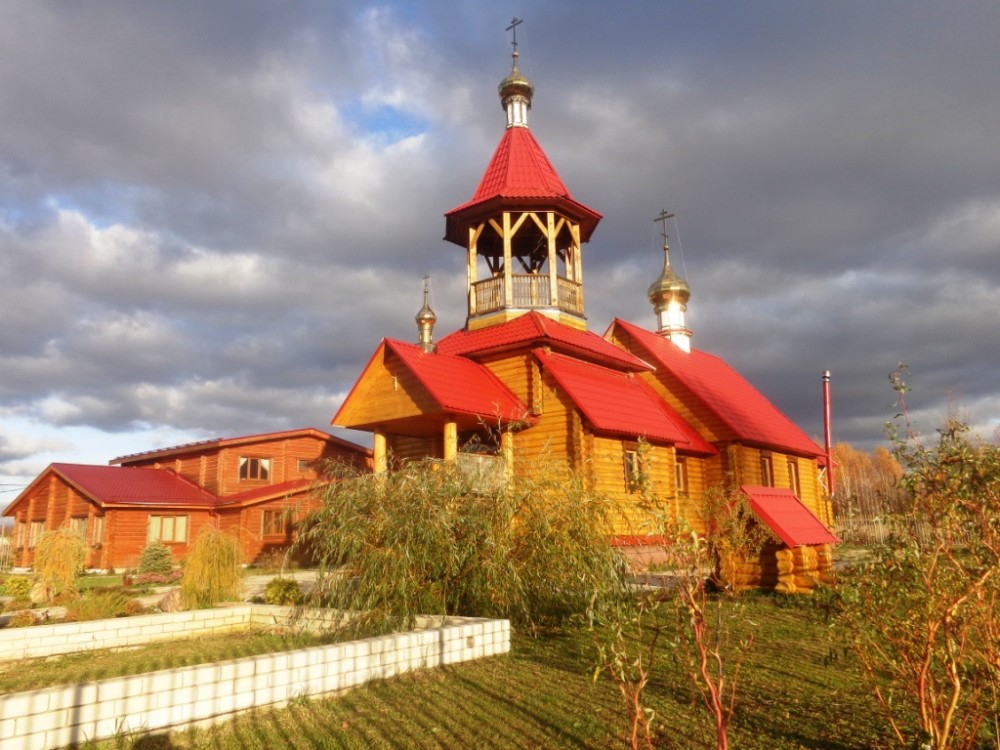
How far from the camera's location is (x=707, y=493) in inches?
611

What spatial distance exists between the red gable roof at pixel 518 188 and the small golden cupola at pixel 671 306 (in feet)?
29.3

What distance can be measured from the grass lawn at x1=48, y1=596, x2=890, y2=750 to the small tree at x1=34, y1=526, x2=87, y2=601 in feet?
31.9

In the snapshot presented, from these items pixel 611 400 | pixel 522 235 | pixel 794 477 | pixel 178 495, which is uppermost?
pixel 522 235

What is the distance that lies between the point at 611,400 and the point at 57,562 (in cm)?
1313

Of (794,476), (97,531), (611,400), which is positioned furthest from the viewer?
(794,476)

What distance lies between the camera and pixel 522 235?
896 inches

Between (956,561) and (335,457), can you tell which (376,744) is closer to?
(956,561)

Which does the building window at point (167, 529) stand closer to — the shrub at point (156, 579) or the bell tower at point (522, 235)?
the shrub at point (156, 579)

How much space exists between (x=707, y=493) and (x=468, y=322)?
891cm

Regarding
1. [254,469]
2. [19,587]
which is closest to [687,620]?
[19,587]

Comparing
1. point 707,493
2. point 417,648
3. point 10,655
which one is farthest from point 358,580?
point 707,493

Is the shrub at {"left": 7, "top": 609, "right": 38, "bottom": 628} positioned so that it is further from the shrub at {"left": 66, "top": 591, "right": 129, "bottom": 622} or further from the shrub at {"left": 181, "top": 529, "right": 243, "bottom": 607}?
the shrub at {"left": 181, "top": 529, "right": 243, "bottom": 607}

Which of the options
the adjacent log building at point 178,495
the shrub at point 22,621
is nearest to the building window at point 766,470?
the adjacent log building at point 178,495

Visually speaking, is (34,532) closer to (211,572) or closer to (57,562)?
(57,562)
